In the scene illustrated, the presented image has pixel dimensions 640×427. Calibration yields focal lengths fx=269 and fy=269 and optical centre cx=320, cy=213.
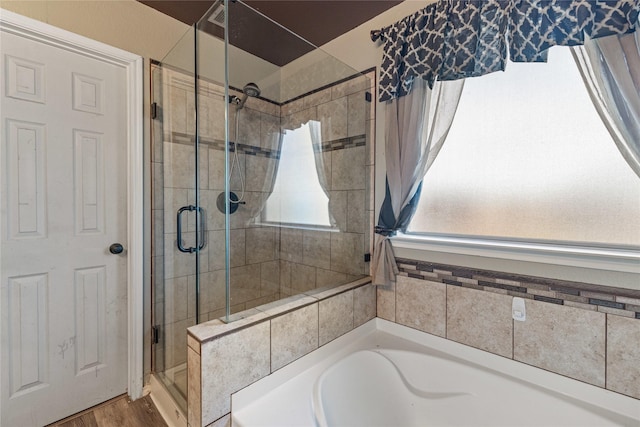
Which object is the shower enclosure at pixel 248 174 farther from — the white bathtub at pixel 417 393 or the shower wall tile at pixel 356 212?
the white bathtub at pixel 417 393

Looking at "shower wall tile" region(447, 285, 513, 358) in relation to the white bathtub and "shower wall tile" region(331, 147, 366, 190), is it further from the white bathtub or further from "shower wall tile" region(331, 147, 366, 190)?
"shower wall tile" region(331, 147, 366, 190)

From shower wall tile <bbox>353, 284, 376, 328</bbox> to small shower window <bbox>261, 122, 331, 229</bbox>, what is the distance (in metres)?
0.63

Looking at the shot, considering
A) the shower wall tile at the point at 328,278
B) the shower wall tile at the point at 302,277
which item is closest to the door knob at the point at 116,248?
the shower wall tile at the point at 302,277

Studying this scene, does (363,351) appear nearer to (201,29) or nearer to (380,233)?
(380,233)

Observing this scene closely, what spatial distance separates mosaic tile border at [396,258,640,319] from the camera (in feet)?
3.51

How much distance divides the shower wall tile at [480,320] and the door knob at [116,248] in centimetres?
201

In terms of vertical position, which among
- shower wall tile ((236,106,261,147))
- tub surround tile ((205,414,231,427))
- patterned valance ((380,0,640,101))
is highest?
patterned valance ((380,0,640,101))

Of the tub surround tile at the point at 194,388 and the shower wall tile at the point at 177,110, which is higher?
the shower wall tile at the point at 177,110

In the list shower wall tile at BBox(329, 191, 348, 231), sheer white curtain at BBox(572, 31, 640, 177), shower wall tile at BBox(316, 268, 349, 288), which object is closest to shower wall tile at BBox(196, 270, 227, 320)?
shower wall tile at BBox(316, 268, 349, 288)

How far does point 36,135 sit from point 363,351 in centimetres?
212

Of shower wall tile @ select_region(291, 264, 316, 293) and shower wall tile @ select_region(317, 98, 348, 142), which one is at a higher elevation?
shower wall tile @ select_region(317, 98, 348, 142)

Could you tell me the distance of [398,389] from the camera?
56.0 inches

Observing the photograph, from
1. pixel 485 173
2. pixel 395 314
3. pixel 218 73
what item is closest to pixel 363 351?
pixel 395 314

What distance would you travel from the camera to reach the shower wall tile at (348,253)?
75.3 inches
